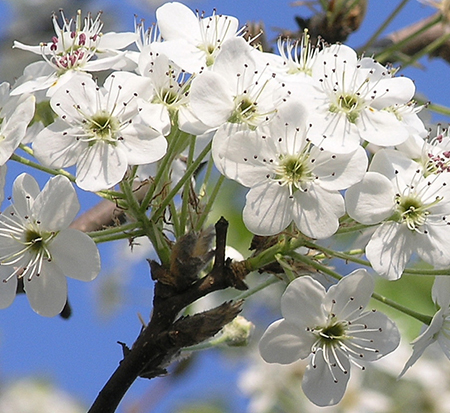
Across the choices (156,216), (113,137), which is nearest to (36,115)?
(113,137)

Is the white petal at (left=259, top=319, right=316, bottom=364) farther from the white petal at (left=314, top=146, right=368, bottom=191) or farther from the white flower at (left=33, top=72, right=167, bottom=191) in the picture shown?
the white flower at (left=33, top=72, right=167, bottom=191)

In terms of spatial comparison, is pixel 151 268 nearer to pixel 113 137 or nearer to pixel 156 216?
pixel 156 216

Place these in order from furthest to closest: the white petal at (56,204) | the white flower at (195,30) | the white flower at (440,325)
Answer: the white flower at (195,30) < the white flower at (440,325) < the white petal at (56,204)

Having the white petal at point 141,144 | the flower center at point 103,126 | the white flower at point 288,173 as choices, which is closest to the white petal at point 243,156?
the white flower at point 288,173

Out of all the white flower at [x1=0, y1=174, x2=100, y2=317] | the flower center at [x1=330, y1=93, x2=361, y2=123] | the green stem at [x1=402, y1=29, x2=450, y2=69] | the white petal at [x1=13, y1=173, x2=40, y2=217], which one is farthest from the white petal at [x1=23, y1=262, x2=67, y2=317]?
the green stem at [x1=402, y1=29, x2=450, y2=69]

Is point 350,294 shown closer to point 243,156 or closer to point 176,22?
point 243,156

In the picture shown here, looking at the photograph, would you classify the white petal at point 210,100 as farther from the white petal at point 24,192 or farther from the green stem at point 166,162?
the white petal at point 24,192

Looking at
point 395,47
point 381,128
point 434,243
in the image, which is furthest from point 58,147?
point 395,47
